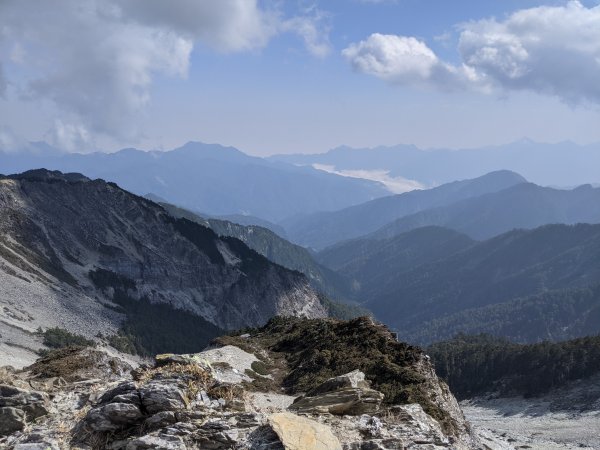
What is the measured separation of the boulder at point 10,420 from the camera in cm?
2212

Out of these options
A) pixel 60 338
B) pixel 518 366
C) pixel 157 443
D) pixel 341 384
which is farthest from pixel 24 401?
pixel 518 366

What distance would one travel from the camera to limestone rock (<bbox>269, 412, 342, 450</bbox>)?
19.4 m

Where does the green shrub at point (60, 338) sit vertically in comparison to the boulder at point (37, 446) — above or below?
above

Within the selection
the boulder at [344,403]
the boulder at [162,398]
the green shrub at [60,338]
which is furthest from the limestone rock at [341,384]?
the green shrub at [60,338]

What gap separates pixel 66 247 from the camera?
654ft

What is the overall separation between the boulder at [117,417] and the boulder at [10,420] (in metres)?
3.42

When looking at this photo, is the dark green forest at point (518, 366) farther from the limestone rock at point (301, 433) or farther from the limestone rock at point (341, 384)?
the limestone rock at point (301, 433)

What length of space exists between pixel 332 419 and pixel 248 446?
14.2 feet

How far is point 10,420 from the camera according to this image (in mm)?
22344

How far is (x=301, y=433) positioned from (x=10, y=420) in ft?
40.4

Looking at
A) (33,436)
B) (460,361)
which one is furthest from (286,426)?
(460,361)

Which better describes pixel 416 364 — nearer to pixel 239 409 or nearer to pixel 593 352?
pixel 239 409

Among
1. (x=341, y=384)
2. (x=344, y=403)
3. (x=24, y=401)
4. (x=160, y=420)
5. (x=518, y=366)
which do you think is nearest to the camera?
(x=160, y=420)

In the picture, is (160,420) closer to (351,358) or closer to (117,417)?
(117,417)
